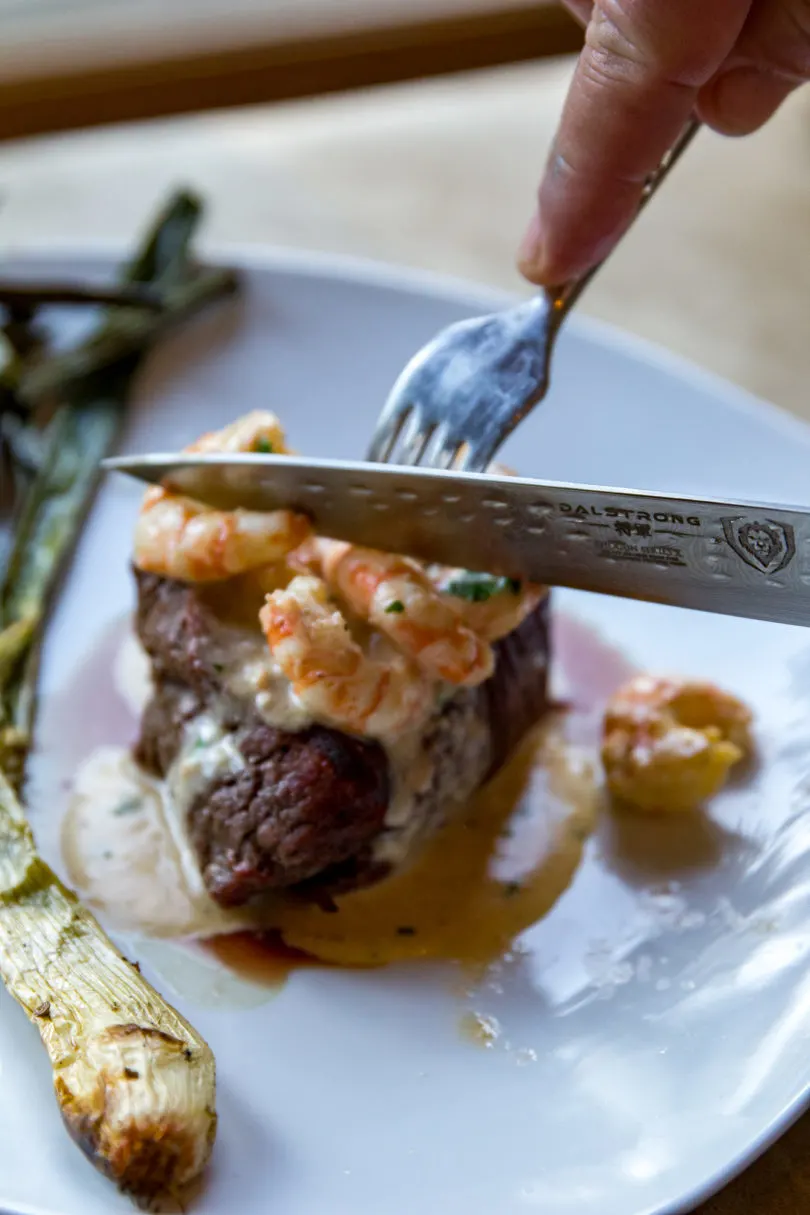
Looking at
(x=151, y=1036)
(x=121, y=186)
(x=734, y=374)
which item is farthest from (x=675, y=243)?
(x=151, y=1036)

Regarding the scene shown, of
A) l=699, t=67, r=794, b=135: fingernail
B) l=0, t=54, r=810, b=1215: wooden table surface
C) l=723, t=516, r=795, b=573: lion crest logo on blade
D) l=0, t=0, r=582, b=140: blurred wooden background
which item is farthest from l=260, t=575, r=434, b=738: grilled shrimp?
l=0, t=0, r=582, b=140: blurred wooden background

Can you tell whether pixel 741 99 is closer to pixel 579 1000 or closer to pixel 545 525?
pixel 545 525

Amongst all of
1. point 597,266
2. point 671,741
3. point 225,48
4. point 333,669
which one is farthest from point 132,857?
point 225,48

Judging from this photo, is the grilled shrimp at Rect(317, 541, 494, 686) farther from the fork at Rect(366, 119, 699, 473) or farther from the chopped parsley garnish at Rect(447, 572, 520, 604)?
the fork at Rect(366, 119, 699, 473)

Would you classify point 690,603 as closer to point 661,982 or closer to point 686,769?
point 686,769

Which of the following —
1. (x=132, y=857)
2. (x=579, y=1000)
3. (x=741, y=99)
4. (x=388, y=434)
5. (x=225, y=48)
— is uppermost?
(x=741, y=99)
